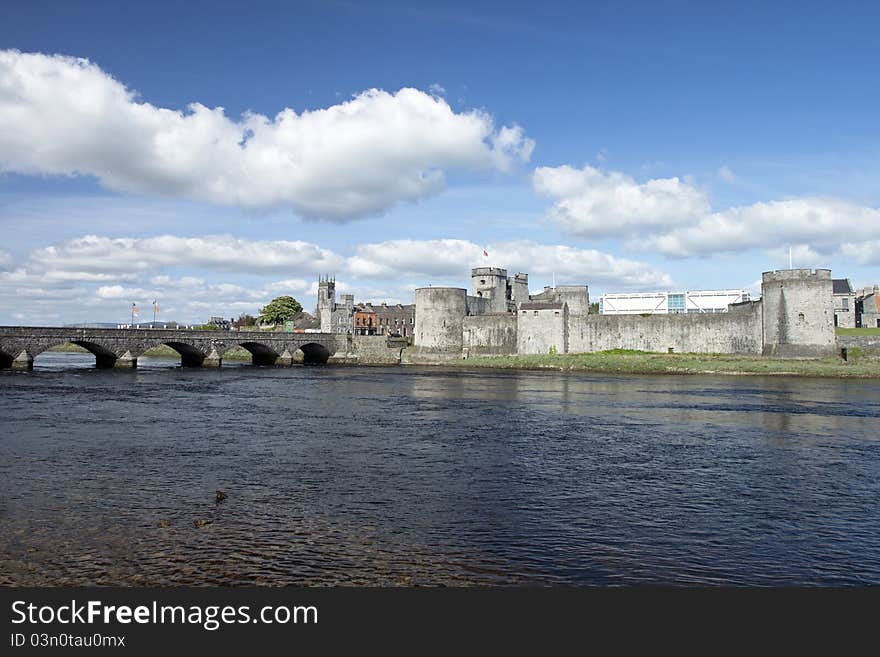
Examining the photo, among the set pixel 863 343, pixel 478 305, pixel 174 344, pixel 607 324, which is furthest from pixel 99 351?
pixel 863 343

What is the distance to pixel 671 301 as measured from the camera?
71875mm

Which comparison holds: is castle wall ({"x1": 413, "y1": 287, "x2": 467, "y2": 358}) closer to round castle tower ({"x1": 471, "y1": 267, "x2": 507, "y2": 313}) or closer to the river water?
round castle tower ({"x1": 471, "y1": 267, "x2": 507, "y2": 313})

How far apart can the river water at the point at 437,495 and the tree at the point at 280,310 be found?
72.2 metres

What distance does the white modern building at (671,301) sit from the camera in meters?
68.7

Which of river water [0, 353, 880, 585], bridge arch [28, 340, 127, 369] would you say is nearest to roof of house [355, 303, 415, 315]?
bridge arch [28, 340, 127, 369]

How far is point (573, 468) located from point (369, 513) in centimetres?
494

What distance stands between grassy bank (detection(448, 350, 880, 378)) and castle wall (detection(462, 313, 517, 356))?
1762 millimetres

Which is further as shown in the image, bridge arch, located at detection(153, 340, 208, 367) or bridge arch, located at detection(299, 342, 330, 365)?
bridge arch, located at detection(299, 342, 330, 365)

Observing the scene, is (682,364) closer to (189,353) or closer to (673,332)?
(673,332)

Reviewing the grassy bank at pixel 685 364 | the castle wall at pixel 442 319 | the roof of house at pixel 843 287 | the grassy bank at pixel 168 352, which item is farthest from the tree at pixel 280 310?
the roof of house at pixel 843 287

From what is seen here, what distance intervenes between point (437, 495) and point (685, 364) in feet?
124

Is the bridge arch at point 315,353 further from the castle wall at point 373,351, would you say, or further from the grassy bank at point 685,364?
the grassy bank at point 685,364

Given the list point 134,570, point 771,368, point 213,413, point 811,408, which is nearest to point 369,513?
point 134,570

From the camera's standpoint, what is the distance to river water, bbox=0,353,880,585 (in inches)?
285
